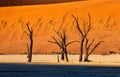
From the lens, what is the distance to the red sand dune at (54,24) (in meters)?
79.5

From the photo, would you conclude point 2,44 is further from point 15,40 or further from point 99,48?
point 99,48

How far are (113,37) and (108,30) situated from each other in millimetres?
6358

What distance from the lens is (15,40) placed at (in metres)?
90.6

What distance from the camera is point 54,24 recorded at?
309 feet

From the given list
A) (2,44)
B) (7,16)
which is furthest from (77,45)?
(7,16)

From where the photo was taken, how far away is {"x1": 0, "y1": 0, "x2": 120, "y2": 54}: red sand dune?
261 feet
